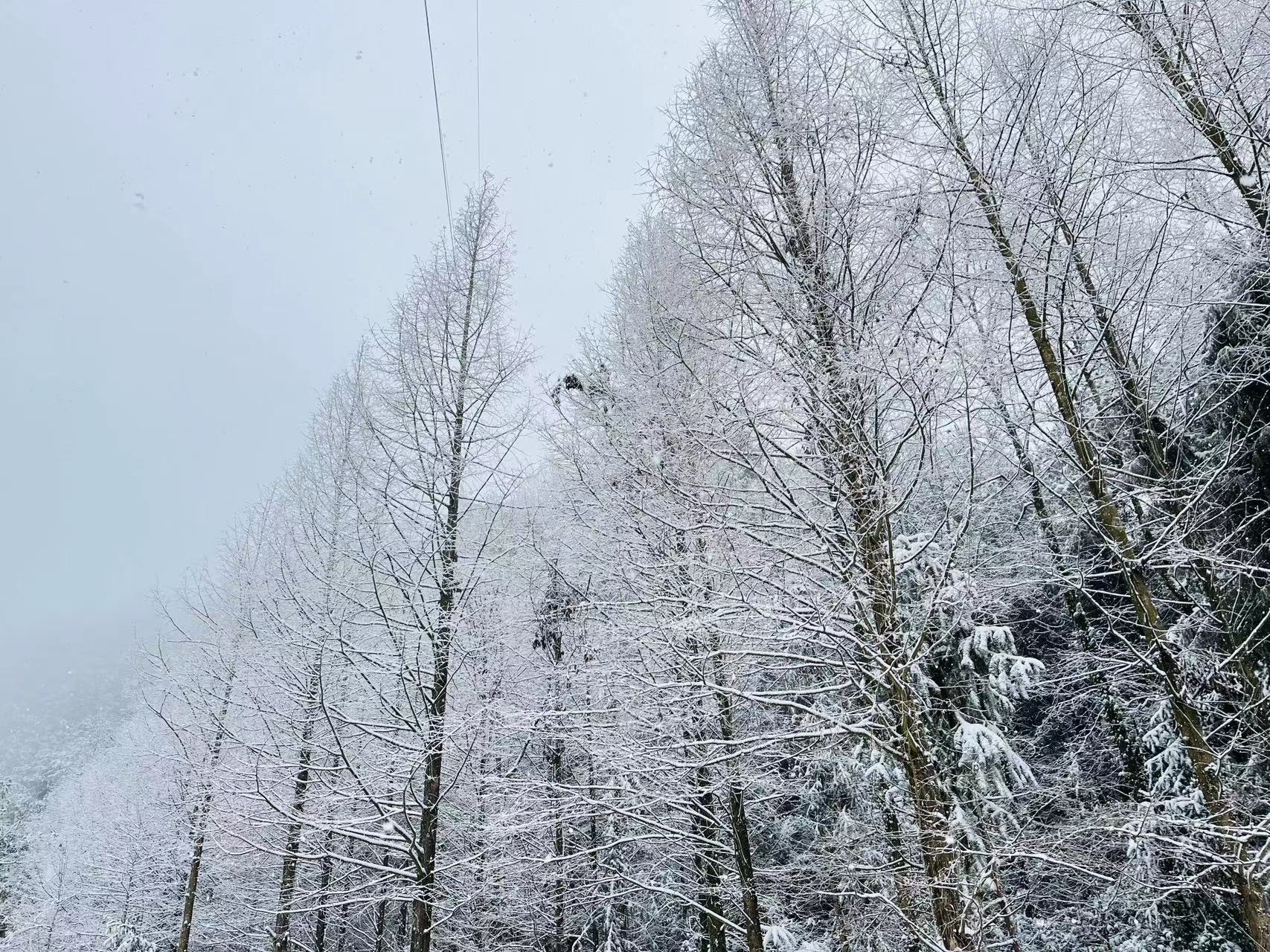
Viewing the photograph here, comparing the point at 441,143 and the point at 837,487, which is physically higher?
the point at 441,143

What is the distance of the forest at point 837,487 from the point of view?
11.1 feet

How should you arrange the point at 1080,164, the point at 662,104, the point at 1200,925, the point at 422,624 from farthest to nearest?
the point at 1200,925 < the point at 422,624 < the point at 662,104 < the point at 1080,164

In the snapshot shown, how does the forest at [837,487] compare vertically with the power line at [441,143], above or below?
below

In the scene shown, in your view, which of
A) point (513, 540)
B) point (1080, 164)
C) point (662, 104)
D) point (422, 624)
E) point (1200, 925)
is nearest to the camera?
point (1080, 164)

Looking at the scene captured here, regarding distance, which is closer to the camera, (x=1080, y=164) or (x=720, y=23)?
(x=1080, y=164)

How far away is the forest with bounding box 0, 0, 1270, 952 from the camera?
11.1 feet

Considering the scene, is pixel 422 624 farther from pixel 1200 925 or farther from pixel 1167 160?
pixel 1200 925

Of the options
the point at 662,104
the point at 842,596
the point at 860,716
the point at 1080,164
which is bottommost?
the point at 860,716

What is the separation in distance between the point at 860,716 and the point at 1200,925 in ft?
28.9

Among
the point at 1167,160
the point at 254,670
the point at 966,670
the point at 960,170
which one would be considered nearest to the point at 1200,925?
the point at 966,670

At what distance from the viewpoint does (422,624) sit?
18.8 ft

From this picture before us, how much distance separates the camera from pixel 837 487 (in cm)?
Result: 314

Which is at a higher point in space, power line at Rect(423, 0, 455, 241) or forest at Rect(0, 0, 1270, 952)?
power line at Rect(423, 0, 455, 241)

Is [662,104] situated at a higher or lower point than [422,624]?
higher
